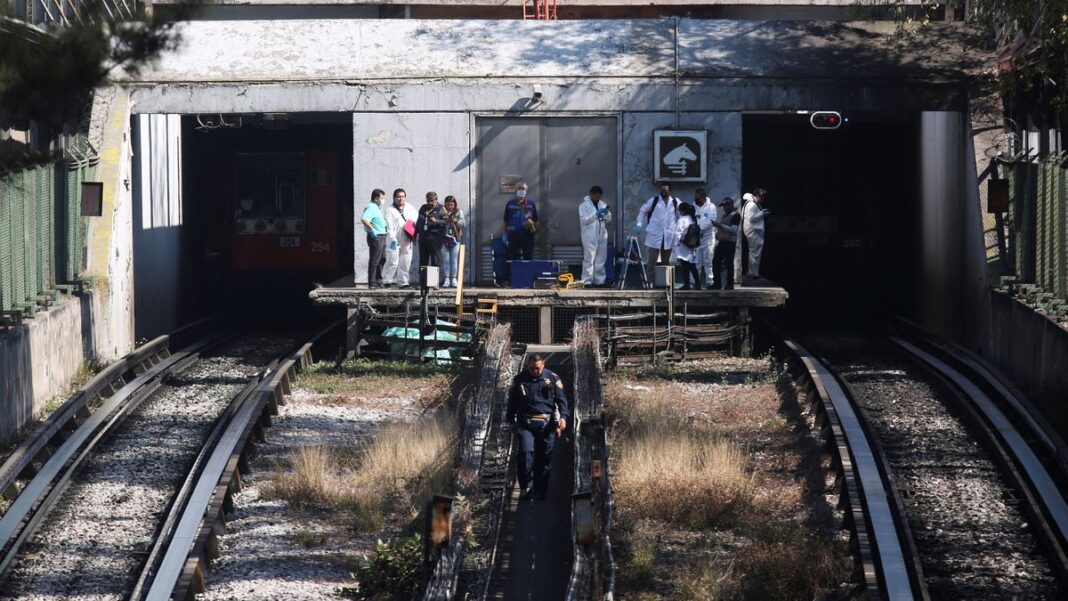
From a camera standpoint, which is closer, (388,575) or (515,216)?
(388,575)

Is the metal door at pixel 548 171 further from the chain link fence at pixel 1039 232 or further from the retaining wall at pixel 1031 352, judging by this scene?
the retaining wall at pixel 1031 352

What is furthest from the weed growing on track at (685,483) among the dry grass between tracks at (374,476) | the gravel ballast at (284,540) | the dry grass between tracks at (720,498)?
the gravel ballast at (284,540)

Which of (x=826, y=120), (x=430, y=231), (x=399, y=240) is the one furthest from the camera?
(x=826, y=120)

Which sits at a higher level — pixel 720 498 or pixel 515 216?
pixel 515 216

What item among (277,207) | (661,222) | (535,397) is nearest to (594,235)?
(661,222)

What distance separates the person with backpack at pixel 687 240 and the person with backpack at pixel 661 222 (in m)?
0.12

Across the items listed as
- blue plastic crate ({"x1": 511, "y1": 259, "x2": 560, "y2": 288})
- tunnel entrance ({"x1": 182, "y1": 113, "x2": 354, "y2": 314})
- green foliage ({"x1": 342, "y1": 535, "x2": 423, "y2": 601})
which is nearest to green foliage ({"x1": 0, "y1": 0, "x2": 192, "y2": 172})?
green foliage ({"x1": 342, "y1": 535, "x2": 423, "y2": 601})

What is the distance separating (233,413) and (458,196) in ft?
24.2

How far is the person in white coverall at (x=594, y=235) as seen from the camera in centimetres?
2188

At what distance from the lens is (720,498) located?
13.2 meters

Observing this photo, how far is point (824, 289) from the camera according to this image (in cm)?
2908

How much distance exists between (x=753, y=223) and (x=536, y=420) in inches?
421

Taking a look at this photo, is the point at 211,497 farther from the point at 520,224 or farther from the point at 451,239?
the point at 520,224

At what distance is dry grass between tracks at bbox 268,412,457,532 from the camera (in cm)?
1325
